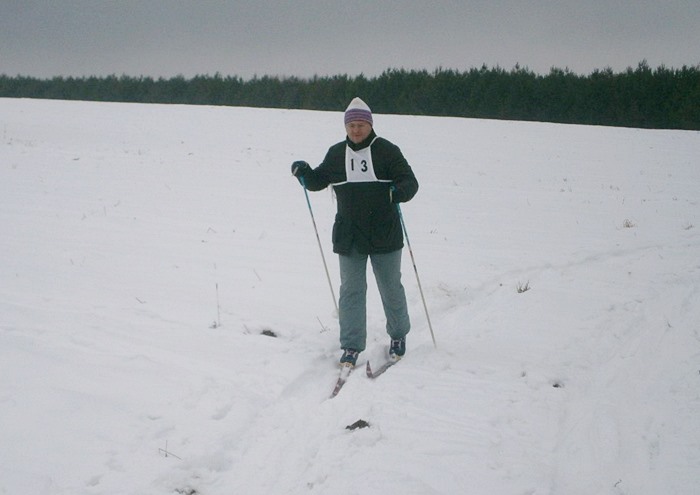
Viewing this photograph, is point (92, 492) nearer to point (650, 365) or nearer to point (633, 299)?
point (650, 365)

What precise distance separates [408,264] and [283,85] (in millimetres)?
40719

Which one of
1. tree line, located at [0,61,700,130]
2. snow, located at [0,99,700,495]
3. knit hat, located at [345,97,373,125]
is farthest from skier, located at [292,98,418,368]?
tree line, located at [0,61,700,130]

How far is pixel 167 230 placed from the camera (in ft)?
27.1

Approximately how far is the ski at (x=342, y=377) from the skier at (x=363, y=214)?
0.03 m

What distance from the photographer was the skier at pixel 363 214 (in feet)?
14.9

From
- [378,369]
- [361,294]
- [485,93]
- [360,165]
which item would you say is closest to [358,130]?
[360,165]

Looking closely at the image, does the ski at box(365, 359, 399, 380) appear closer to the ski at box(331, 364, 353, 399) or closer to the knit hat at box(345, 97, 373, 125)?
the ski at box(331, 364, 353, 399)

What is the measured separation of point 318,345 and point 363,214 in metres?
1.49

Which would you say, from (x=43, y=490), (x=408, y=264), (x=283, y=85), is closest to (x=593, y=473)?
(x=43, y=490)

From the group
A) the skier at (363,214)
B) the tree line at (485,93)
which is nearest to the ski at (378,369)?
the skier at (363,214)

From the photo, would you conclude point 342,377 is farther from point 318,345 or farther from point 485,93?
point 485,93

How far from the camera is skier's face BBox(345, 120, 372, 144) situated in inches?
177

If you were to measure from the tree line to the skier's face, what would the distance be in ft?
103

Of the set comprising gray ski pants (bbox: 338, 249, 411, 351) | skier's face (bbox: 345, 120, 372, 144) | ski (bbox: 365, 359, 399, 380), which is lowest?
ski (bbox: 365, 359, 399, 380)
